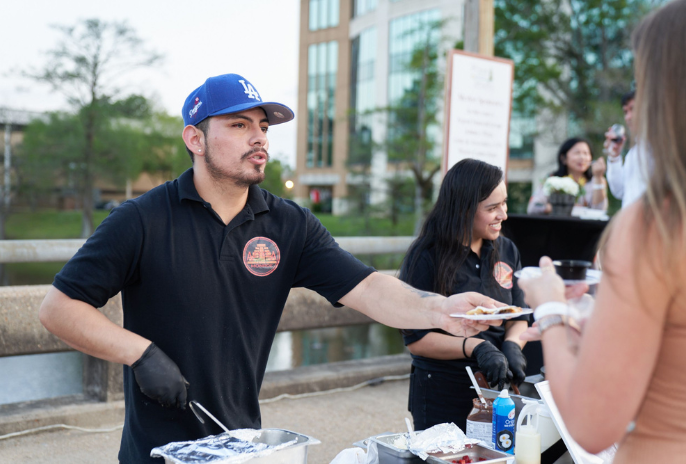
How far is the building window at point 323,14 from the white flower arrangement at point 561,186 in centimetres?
4179

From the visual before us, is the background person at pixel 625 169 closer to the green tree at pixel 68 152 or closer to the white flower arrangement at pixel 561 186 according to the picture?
the white flower arrangement at pixel 561 186

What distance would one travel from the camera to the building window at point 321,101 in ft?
151

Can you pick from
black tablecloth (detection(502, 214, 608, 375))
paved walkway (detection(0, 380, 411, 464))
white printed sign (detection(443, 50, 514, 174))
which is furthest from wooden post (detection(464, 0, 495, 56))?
paved walkway (detection(0, 380, 411, 464))

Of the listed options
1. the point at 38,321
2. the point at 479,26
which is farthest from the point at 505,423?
the point at 479,26

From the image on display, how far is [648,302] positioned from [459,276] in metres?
2.19

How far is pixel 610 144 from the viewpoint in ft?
17.7

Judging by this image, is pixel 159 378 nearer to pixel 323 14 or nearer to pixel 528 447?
pixel 528 447

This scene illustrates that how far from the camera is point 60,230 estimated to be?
29.1 meters

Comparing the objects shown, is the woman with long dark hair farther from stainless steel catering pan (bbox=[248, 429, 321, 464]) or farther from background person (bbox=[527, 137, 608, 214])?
background person (bbox=[527, 137, 608, 214])

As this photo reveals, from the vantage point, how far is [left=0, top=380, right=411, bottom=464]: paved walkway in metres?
4.00

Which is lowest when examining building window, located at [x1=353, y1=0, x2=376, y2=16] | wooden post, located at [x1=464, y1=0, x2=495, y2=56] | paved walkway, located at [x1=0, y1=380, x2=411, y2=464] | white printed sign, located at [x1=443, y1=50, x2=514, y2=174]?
paved walkway, located at [x1=0, y1=380, x2=411, y2=464]

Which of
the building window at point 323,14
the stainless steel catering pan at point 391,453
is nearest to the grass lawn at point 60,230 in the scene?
the stainless steel catering pan at point 391,453

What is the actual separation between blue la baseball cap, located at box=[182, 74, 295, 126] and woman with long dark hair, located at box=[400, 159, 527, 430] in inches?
48.4

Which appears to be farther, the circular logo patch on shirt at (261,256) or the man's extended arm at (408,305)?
the circular logo patch on shirt at (261,256)
